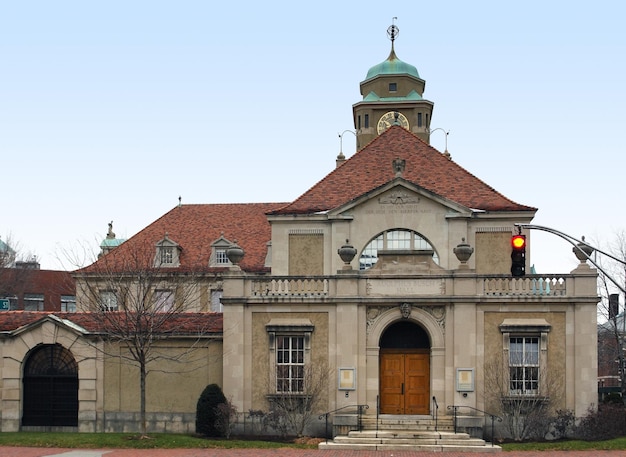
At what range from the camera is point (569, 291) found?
3188 cm

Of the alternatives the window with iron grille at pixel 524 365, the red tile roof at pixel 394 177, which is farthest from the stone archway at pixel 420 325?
the red tile roof at pixel 394 177

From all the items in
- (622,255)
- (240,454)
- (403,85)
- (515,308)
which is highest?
(403,85)

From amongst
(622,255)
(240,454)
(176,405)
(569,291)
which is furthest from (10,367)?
(622,255)

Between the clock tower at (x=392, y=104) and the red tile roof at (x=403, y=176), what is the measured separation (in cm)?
2048

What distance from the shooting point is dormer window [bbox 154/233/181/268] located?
180 ft

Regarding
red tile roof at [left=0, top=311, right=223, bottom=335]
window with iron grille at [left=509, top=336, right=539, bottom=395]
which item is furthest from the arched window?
red tile roof at [left=0, top=311, right=223, bottom=335]

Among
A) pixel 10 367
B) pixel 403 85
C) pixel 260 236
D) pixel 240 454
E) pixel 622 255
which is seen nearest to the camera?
pixel 240 454

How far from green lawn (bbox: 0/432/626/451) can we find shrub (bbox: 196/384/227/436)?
708mm

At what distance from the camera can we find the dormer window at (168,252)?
55.0 meters

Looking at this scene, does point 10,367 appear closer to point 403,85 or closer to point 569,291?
point 569,291

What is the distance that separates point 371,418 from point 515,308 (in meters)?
6.43

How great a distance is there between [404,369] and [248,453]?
770cm

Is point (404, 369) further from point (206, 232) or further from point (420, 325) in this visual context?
point (206, 232)

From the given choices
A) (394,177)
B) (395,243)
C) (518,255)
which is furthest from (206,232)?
(518,255)
